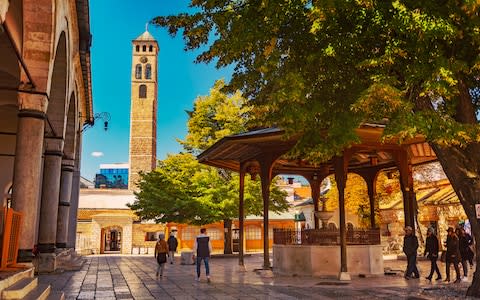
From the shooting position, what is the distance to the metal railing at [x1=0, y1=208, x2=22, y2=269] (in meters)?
7.10

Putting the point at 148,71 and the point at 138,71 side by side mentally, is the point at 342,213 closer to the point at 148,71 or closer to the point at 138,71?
the point at 148,71

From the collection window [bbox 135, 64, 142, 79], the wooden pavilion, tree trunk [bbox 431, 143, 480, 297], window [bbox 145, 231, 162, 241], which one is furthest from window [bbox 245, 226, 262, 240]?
window [bbox 135, 64, 142, 79]

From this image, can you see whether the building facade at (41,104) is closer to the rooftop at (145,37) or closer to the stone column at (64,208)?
the stone column at (64,208)

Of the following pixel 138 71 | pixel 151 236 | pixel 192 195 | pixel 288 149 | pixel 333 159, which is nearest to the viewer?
pixel 333 159

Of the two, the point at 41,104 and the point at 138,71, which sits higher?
the point at 138,71

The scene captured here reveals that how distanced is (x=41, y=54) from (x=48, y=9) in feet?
3.20

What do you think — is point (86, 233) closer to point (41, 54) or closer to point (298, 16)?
point (41, 54)

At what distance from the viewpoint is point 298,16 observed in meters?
8.80

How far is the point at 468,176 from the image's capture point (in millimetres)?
9203

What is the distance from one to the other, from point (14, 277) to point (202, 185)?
61.3ft

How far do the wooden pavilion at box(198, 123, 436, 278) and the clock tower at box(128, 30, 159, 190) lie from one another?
46.7 meters

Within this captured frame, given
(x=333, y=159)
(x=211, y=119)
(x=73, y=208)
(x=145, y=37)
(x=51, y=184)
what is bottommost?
(x=73, y=208)

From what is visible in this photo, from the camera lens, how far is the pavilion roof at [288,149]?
46.5ft

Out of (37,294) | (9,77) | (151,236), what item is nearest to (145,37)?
(151,236)
